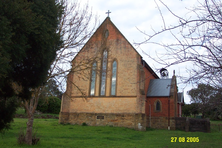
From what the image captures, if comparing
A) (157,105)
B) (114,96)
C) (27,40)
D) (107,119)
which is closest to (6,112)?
(27,40)

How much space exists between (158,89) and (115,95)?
7.71 metres

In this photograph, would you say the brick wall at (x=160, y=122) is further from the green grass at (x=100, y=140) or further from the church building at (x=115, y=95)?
the green grass at (x=100, y=140)

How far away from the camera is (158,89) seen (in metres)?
31.3

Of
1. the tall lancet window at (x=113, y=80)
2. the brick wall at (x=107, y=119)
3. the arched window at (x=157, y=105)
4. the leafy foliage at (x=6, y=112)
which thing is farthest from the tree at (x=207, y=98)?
the arched window at (x=157, y=105)

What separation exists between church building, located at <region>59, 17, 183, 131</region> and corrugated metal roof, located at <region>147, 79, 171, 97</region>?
0.18 metres

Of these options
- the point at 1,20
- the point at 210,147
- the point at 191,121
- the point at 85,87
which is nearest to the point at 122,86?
the point at 85,87

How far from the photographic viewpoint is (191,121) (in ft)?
90.2

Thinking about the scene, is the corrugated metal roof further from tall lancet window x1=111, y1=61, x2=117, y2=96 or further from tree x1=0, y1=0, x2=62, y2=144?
tree x1=0, y1=0, x2=62, y2=144

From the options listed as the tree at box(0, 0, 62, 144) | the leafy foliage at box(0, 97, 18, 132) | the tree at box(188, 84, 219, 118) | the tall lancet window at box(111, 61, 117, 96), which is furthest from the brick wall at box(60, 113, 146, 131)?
the leafy foliage at box(0, 97, 18, 132)

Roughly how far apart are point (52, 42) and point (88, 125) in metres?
18.4

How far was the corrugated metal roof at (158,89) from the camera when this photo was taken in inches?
1185

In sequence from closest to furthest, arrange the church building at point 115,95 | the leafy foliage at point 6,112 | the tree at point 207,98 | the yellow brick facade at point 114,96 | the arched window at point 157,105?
the tree at point 207,98, the leafy foliage at point 6,112, the yellow brick facade at point 114,96, the church building at point 115,95, the arched window at point 157,105

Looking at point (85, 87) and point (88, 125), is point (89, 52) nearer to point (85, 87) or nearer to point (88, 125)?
point (85, 87)

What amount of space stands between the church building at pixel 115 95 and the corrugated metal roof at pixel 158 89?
18cm
